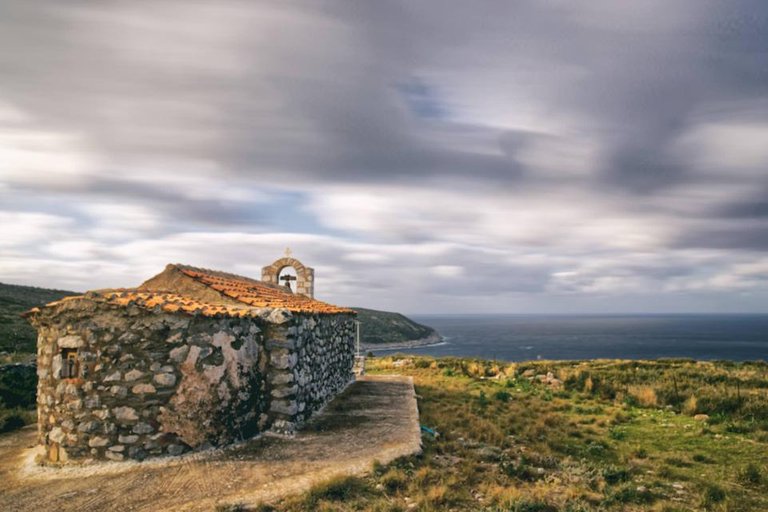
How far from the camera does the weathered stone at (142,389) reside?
761 cm

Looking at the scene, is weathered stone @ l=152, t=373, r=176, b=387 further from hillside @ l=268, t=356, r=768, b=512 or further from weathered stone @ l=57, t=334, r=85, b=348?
hillside @ l=268, t=356, r=768, b=512

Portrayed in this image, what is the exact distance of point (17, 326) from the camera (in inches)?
1056

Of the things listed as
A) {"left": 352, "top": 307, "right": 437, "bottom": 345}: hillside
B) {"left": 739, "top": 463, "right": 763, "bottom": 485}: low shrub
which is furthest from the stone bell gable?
{"left": 352, "top": 307, "right": 437, "bottom": 345}: hillside

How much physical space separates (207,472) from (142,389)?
1.83 m

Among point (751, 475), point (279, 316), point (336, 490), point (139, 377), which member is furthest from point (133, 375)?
point (751, 475)

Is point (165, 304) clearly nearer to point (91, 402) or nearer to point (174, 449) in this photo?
point (91, 402)

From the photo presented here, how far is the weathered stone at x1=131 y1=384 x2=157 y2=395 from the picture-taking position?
25.0 ft

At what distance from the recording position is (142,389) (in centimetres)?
763

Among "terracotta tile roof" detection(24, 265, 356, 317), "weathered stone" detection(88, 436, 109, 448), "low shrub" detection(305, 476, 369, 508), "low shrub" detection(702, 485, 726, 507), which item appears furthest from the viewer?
"terracotta tile roof" detection(24, 265, 356, 317)

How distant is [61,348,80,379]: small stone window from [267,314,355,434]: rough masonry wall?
328 cm

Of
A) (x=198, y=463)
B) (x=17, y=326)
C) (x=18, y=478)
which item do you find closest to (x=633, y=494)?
(x=198, y=463)

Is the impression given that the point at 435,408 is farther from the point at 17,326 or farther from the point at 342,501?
the point at 17,326

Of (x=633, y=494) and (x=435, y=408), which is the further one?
(x=435, y=408)

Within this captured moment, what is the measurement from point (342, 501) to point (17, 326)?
97.3ft
